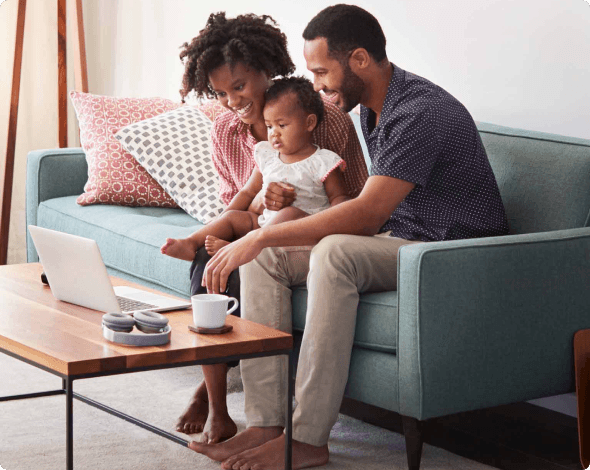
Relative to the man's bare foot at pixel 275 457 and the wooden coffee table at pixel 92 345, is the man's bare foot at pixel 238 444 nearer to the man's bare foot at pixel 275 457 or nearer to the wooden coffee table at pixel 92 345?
the man's bare foot at pixel 275 457

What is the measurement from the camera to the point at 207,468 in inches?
82.5

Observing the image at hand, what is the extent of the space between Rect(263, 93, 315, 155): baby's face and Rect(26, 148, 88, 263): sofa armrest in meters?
1.27

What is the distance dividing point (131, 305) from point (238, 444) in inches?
15.6

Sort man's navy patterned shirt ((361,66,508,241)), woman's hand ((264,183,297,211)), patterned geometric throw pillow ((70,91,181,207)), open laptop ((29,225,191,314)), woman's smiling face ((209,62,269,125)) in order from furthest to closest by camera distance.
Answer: patterned geometric throw pillow ((70,91,181,207)) → woman's smiling face ((209,62,269,125)) → woman's hand ((264,183,297,211)) → man's navy patterned shirt ((361,66,508,241)) → open laptop ((29,225,191,314))

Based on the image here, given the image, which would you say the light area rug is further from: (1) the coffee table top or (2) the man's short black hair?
(2) the man's short black hair

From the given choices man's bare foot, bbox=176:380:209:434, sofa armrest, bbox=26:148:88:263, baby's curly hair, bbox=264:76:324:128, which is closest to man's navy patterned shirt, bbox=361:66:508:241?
baby's curly hair, bbox=264:76:324:128

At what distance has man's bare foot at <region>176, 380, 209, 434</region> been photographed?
2352mm

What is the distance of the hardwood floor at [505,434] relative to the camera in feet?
7.27

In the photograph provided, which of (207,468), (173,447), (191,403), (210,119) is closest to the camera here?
(207,468)

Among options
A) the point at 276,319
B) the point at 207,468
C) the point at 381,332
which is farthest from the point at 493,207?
the point at 207,468

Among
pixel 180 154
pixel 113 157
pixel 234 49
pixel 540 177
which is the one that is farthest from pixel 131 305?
pixel 113 157

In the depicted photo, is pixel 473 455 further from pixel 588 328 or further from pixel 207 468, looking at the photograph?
pixel 207 468

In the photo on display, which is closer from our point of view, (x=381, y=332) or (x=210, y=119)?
(x=381, y=332)

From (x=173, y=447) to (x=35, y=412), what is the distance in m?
0.47
